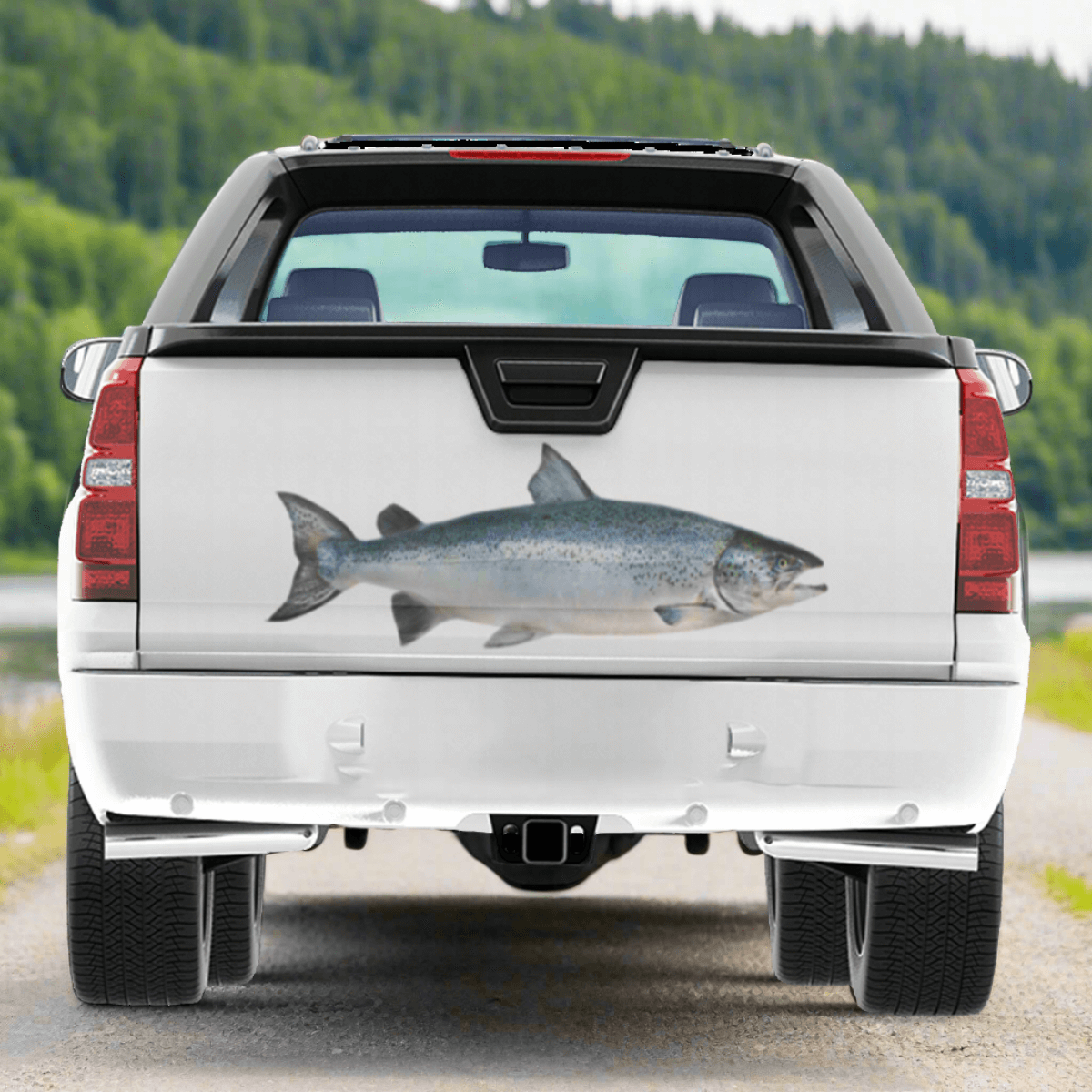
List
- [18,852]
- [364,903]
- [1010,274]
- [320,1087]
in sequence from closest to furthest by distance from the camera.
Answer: [320,1087]
[364,903]
[18,852]
[1010,274]

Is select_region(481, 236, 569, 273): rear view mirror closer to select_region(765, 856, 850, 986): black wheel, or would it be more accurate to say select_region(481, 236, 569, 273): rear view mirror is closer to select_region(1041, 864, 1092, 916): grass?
select_region(765, 856, 850, 986): black wheel

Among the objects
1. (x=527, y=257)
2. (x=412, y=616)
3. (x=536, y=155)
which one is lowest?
(x=412, y=616)

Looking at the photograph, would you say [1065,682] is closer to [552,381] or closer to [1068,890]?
[1068,890]

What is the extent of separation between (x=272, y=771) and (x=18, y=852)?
14.9ft

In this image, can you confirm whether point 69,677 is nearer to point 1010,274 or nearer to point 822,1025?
point 822,1025

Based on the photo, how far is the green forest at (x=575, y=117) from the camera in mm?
127688

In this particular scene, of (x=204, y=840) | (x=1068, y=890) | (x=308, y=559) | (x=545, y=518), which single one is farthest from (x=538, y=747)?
(x=1068, y=890)

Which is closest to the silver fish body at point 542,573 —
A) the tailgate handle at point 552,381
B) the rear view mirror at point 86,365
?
the tailgate handle at point 552,381

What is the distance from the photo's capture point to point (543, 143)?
5.07 meters

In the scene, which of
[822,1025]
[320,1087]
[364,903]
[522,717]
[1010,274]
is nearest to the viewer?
[522,717]

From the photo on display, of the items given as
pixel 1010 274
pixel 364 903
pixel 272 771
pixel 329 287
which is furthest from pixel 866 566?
pixel 1010 274

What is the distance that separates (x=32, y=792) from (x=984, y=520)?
23.1ft

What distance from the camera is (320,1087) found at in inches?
166

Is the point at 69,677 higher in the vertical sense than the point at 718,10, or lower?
lower
